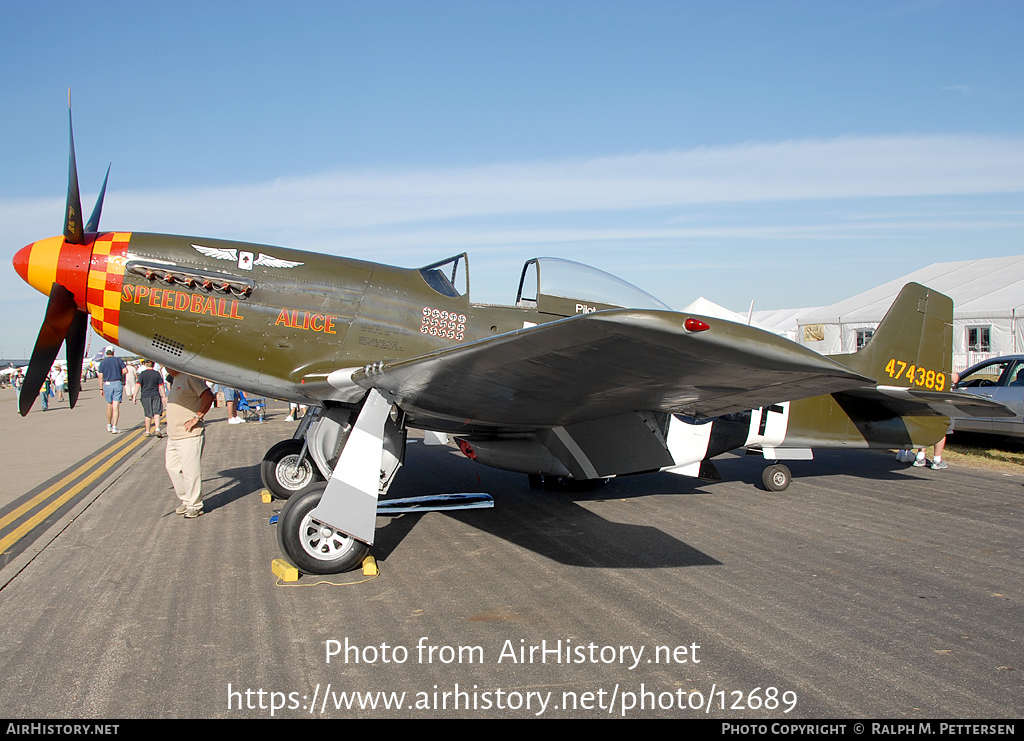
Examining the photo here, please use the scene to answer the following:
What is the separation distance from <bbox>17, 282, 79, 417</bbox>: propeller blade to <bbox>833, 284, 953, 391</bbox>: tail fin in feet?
27.3

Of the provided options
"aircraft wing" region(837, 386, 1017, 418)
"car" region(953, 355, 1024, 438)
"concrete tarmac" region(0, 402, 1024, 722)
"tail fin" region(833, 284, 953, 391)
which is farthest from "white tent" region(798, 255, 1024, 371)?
"concrete tarmac" region(0, 402, 1024, 722)

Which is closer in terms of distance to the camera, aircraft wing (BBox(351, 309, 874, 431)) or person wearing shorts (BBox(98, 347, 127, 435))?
aircraft wing (BBox(351, 309, 874, 431))

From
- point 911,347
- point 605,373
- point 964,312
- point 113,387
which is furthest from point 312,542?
point 964,312

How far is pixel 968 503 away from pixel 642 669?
5.57m

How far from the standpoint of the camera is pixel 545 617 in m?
3.74

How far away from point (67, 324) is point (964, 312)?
22265mm

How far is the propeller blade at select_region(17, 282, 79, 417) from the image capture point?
5.48 m

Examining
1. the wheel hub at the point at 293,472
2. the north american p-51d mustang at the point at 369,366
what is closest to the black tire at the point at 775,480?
the north american p-51d mustang at the point at 369,366

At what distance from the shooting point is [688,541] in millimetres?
5410

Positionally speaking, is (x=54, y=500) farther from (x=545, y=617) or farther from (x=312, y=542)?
(x=545, y=617)

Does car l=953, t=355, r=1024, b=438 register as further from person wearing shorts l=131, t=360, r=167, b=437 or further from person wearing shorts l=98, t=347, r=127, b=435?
person wearing shorts l=98, t=347, r=127, b=435

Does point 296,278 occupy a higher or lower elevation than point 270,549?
higher
